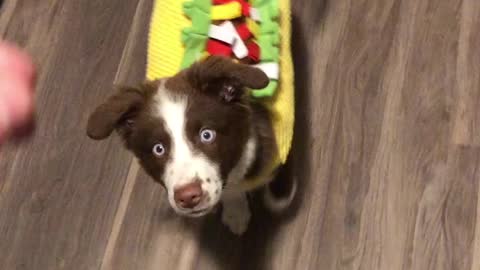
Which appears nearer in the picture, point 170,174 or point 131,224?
point 170,174

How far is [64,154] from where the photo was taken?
78.6 inches

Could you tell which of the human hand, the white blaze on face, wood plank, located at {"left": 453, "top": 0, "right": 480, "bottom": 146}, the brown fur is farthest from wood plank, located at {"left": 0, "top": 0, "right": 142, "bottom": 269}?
the human hand

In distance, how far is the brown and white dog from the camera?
1351mm

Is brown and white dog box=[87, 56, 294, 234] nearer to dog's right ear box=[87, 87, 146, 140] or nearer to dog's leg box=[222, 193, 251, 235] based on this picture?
dog's right ear box=[87, 87, 146, 140]

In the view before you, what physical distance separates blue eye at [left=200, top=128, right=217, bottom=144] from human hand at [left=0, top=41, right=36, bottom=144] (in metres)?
0.71

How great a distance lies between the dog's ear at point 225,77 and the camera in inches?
53.3

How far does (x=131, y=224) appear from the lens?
1.89 meters

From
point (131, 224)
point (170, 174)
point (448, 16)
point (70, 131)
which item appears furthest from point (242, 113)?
point (448, 16)

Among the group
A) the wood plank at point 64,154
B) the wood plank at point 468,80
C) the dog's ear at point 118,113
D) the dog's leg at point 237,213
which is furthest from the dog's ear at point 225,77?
the wood plank at point 468,80

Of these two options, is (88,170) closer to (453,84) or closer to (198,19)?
(198,19)

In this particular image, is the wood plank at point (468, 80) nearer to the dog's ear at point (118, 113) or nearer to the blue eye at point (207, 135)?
the blue eye at point (207, 135)

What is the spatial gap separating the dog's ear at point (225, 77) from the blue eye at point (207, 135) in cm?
9

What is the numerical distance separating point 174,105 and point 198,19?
25 cm

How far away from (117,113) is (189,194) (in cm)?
23
